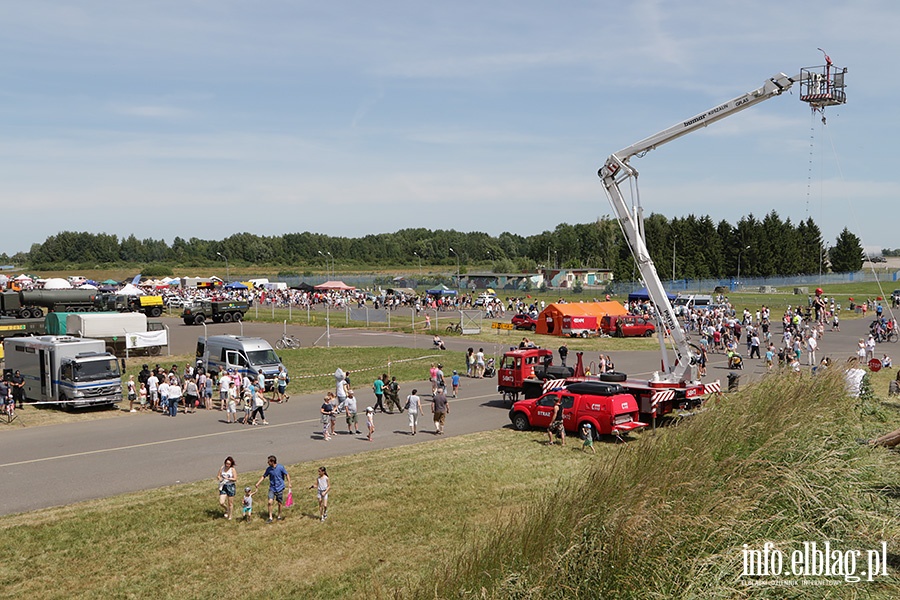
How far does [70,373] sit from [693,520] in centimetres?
2502

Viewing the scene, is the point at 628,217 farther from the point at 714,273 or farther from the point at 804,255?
the point at 804,255

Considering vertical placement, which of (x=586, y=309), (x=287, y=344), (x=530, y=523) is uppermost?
(x=586, y=309)

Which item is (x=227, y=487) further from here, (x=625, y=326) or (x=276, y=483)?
(x=625, y=326)

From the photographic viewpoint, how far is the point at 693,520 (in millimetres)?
7684

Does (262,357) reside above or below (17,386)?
above

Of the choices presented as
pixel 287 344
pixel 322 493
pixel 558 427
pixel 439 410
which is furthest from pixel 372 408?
pixel 287 344

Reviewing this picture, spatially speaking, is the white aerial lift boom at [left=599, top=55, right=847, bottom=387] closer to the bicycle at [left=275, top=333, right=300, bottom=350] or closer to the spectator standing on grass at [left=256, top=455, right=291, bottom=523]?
the spectator standing on grass at [left=256, top=455, right=291, bottom=523]

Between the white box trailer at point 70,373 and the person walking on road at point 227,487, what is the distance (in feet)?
46.5

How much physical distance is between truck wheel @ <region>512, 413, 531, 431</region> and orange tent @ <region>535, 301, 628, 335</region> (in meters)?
26.9

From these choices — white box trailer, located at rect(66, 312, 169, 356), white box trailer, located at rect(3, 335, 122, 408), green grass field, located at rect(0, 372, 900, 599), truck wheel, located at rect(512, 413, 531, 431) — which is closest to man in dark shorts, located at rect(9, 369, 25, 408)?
white box trailer, located at rect(3, 335, 122, 408)

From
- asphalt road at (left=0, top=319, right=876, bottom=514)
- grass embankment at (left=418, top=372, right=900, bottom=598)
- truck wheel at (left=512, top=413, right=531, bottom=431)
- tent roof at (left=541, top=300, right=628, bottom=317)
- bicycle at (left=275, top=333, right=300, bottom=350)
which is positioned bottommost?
asphalt road at (left=0, top=319, right=876, bottom=514)

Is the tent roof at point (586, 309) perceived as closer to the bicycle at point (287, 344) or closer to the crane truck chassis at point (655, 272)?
the bicycle at point (287, 344)


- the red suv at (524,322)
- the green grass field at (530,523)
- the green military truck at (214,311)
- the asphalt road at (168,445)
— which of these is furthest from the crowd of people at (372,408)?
the green military truck at (214,311)

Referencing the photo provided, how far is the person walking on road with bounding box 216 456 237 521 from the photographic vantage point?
1495 cm
